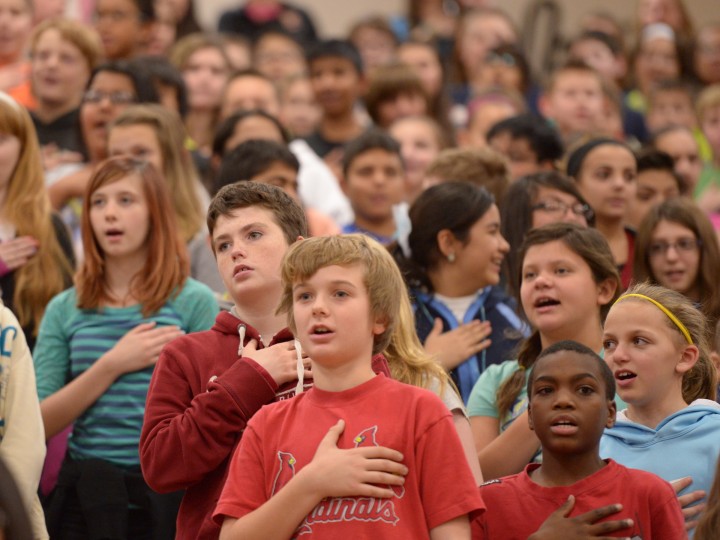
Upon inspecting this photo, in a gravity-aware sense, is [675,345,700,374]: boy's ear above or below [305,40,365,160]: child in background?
below

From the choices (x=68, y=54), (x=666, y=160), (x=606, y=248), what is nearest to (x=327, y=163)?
(x=68, y=54)

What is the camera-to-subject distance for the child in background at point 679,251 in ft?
19.9

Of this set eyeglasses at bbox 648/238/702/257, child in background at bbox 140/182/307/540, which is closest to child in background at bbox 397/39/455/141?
eyeglasses at bbox 648/238/702/257

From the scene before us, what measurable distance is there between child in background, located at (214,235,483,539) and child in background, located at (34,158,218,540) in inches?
49.6

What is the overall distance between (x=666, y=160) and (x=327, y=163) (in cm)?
243

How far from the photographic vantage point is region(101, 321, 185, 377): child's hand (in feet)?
16.7

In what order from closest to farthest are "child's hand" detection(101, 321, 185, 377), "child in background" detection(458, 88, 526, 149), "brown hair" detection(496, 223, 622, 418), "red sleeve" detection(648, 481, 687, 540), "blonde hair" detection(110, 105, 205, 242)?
"red sleeve" detection(648, 481, 687, 540), "brown hair" detection(496, 223, 622, 418), "child's hand" detection(101, 321, 185, 377), "blonde hair" detection(110, 105, 205, 242), "child in background" detection(458, 88, 526, 149)

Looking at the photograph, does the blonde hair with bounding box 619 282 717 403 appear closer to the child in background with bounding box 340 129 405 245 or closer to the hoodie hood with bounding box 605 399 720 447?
the hoodie hood with bounding box 605 399 720 447

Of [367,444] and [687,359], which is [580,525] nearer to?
[367,444]

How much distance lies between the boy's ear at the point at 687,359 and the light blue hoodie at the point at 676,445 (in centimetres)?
12

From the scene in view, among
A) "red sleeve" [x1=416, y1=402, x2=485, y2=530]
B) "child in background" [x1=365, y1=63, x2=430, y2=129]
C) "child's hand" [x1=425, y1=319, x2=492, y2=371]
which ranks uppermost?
"child in background" [x1=365, y1=63, x2=430, y2=129]

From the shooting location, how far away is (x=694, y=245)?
6.15m

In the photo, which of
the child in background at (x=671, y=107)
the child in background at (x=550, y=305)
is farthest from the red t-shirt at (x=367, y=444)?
the child in background at (x=671, y=107)

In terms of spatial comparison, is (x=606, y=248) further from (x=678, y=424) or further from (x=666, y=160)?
(x=666, y=160)
